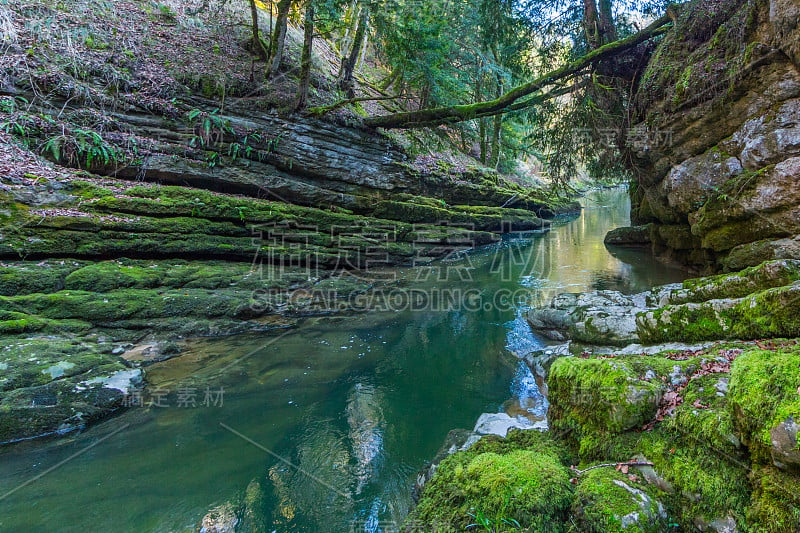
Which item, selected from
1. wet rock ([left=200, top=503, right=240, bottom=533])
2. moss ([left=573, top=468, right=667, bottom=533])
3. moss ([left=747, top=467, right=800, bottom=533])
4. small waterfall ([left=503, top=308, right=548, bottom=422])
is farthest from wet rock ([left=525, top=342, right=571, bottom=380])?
wet rock ([left=200, top=503, right=240, bottom=533])

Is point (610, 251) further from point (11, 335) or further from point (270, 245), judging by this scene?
point (11, 335)

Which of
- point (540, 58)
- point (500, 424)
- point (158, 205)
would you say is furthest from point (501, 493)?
point (540, 58)

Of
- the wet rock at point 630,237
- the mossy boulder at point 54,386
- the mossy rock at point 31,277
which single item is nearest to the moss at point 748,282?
the mossy boulder at point 54,386

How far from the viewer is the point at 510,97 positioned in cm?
973

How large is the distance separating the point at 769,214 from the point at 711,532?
6.46 m

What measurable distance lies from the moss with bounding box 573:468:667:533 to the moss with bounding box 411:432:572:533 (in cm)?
10

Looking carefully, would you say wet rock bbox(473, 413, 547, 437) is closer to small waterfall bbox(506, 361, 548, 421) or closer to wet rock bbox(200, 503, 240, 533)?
small waterfall bbox(506, 361, 548, 421)

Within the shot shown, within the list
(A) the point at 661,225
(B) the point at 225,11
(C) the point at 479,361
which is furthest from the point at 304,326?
(B) the point at 225,11

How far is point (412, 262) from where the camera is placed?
12531 millimetres

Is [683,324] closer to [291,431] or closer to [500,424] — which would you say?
[500,424]

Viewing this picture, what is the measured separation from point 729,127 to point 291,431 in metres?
9.44

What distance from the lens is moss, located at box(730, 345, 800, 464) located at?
1794mm

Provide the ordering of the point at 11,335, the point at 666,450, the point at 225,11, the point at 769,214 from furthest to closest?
the point at 225,11
the point at 769,214
the point at 11,335
the point at 666,450

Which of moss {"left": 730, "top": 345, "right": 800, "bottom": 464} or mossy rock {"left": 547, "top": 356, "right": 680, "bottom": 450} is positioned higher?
moss {"left": 730, "top": 345, "right": 800, "bottom": 464}
